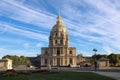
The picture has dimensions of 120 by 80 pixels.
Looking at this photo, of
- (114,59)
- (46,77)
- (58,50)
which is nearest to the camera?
(46,77)

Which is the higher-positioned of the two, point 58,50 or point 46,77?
point 58,50

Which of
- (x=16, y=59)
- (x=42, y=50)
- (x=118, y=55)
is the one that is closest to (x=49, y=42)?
(x=42, y=50)

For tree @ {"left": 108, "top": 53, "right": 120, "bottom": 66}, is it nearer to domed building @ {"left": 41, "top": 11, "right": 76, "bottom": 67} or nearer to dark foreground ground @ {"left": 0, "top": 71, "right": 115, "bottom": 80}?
domed building @ {"left": 41, "top": 11, "right": 76, "bottom": 67}

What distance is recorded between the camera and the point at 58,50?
13988cm

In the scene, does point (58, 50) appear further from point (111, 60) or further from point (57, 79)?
point (57, 79)

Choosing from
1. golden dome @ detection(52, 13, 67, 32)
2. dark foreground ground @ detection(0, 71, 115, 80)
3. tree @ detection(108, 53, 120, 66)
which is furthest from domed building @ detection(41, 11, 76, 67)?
dark foreground ground @ detection(0, 71, 115, 80)

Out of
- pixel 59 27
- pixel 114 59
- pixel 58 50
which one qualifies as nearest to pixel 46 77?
pixel 114 59

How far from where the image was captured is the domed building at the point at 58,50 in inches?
5413

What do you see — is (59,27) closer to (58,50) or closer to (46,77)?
(58,50)

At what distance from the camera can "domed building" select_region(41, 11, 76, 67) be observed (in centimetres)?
13750

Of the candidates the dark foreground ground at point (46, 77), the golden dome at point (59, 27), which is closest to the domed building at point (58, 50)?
the golden dome at point (59, 27)

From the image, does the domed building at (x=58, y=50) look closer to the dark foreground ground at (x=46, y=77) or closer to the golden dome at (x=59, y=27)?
the golden dome at (x=59, y=27)

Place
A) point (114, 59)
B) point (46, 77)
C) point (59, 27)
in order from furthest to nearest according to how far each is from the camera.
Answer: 1. point (59, 27)
2. point (114, 59)
3. point (46, 77)

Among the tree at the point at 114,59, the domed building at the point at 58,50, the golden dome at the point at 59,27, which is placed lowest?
the tree at the point at 114,59
